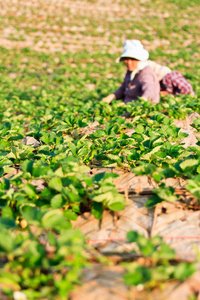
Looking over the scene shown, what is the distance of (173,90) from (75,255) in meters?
4.96

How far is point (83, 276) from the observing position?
1229mm

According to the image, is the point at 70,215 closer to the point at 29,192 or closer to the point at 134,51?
the point at 29,192

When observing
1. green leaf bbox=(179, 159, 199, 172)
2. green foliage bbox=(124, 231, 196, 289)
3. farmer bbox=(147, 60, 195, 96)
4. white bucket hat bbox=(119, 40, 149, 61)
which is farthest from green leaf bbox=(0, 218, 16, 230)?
farmer bbox=(147, 60, 195, 96)

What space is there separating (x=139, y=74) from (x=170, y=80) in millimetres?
884

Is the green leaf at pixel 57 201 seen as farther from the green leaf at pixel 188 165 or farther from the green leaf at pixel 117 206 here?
the green leaf at pixel 188 165

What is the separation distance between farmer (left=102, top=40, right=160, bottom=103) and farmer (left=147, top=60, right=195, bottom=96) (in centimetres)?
51

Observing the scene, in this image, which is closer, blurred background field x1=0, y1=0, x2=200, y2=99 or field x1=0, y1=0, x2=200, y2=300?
field x1=0, y1=0, x2=200, y2=300

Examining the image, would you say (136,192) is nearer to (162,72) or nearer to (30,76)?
(162,72)

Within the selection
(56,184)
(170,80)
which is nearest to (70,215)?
(56,184)

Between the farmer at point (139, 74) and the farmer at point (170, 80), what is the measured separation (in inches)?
20.2

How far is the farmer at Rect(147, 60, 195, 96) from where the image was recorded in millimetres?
5148

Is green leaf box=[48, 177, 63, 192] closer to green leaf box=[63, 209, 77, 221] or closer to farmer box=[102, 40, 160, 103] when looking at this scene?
green leaf box=[63, 209, 77, 221]

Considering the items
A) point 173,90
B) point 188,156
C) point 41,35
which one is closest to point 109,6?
point 41,35

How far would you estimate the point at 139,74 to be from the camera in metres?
4.65
